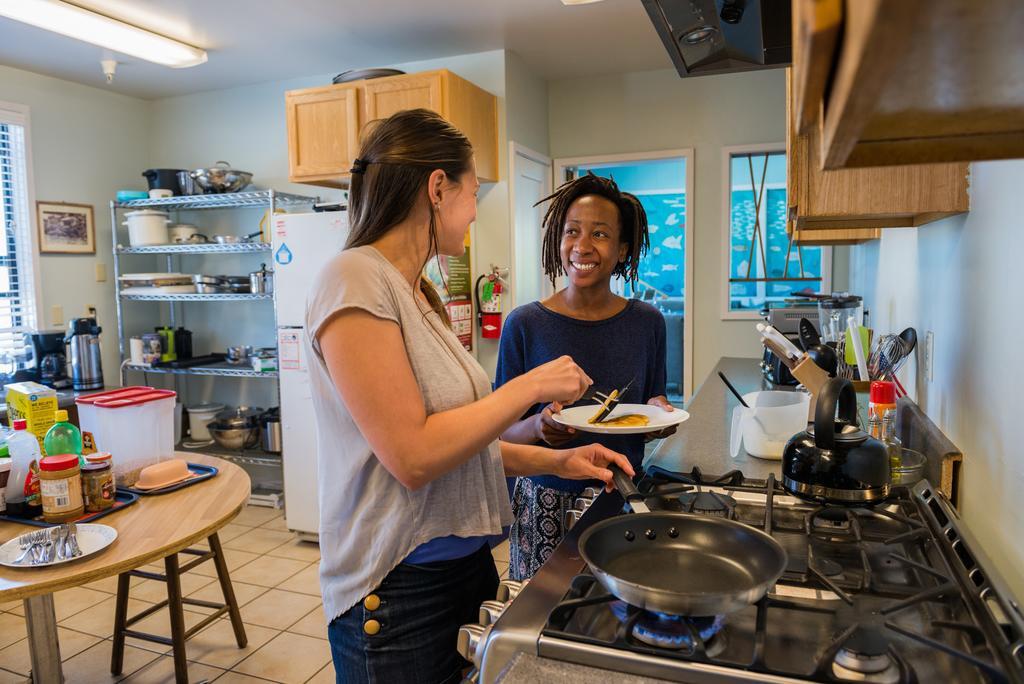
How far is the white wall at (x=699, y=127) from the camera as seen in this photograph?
4387mm

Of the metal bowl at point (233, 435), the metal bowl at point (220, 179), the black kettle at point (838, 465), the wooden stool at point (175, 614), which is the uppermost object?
the metal bowl at point (220, 179)

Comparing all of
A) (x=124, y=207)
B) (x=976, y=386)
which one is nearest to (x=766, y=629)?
(x=976, y=386)

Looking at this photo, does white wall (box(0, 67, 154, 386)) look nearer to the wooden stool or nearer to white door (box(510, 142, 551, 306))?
the wooden stool

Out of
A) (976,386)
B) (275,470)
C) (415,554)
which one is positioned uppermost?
(976,386)

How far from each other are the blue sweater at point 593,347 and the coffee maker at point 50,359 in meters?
3.62

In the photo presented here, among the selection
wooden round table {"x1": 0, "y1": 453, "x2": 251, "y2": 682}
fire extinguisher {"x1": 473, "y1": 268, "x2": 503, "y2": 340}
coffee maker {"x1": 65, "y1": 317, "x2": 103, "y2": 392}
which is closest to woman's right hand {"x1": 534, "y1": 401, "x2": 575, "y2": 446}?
wooden round table {"x1": 0, "y1": 453, "x2": 251, "y2": 682}

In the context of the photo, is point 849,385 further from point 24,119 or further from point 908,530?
point 24,119

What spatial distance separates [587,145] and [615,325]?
3.19 meters

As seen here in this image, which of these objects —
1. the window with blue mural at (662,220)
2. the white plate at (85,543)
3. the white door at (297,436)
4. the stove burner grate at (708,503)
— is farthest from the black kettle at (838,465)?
the window with blue mural at (662,220)

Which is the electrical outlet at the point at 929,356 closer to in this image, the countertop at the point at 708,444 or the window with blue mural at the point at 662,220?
the countertop at the point at 708,444

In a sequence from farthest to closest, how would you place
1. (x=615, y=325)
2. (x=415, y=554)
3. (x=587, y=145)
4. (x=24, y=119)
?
(x=587, y=145), (x=24, y=119), (x=615, y=325), (x=415, y=554)

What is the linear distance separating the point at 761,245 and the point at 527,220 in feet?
5.19

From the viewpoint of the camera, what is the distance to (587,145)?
15.7 feet

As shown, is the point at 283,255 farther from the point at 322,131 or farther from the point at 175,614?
the point at 175,614
